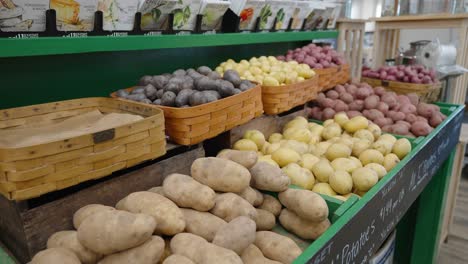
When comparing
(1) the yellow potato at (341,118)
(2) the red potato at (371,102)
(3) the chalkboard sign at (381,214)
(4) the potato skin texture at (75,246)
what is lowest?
(3) the chalkboard sign at (381,214)

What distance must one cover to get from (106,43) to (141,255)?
3.07ft

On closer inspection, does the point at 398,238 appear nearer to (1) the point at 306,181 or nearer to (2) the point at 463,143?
(2) the point at 463,143

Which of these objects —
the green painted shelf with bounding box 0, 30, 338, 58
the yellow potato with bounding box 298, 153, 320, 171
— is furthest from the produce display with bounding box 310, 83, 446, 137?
the yellow potato with bounding box 298, 153, 320, 171

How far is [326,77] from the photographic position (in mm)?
2654

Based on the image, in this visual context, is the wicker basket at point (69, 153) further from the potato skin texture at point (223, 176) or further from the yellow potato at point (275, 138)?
the yellow potato at point (275, 138)

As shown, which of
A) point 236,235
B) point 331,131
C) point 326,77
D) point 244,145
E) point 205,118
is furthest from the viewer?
point 326,77

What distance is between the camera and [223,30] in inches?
88.8

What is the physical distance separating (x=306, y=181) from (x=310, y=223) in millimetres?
313

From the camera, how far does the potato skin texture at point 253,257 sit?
106 centimetres

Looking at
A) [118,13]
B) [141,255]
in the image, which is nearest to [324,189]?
[141,255]

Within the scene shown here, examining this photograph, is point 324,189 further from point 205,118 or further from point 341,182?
point 205,118

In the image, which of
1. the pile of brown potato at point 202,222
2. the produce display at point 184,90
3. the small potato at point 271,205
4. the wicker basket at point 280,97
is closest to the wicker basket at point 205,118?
the produce display at point 184,90

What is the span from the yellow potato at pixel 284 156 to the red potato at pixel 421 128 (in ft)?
3.43

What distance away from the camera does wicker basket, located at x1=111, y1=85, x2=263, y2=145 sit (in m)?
1.42
